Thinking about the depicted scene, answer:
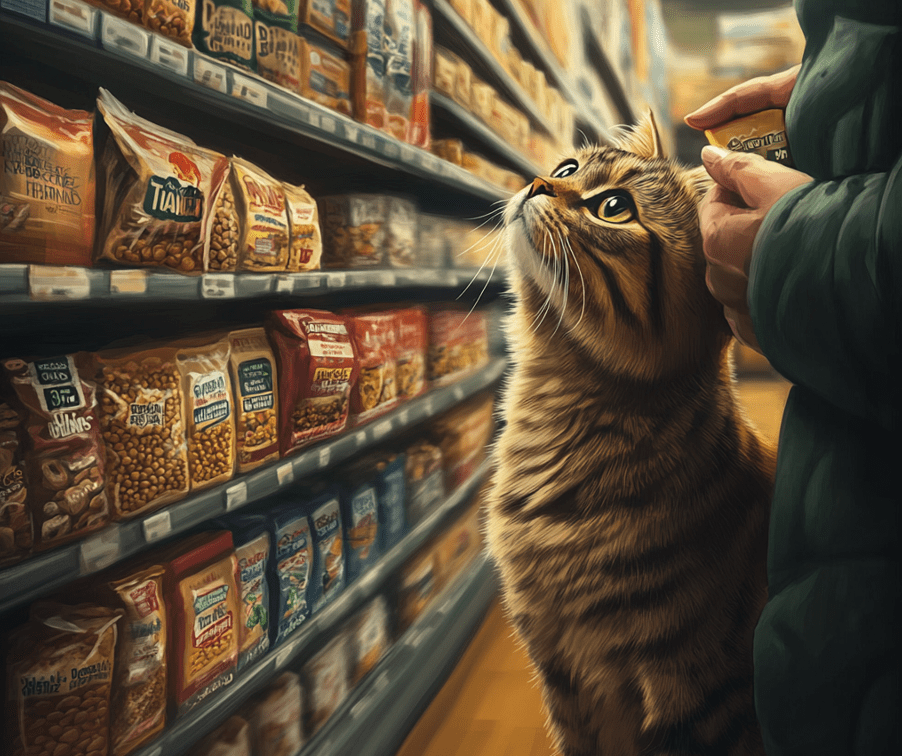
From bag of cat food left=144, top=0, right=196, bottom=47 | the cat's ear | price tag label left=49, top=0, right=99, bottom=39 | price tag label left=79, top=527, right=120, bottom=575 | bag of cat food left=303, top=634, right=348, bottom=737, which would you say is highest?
bag of cat food left=144, top=0, right=196, bottom=47

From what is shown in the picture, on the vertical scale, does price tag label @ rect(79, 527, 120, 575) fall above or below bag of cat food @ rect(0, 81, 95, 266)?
below

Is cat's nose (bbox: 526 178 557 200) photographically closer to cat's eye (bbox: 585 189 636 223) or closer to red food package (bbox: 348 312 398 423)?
cat's eye (bbox: 585 189 636 223)

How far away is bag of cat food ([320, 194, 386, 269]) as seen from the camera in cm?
164

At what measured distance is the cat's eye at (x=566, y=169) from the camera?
116 centimetres

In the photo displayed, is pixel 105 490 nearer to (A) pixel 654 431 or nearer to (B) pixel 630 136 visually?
(A) pixel 654 431

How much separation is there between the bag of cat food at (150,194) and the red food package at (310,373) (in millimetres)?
298

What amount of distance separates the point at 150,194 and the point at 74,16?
0.26 metres

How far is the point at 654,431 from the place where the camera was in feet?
3.43

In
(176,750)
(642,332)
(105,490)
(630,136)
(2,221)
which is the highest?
(630,136)

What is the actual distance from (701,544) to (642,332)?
354 millimetres

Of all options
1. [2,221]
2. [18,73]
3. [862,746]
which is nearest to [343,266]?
[18,73]

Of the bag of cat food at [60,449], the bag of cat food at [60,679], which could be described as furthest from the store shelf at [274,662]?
the bag of cat food at [60,449]

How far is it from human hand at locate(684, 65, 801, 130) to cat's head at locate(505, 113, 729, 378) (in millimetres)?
173

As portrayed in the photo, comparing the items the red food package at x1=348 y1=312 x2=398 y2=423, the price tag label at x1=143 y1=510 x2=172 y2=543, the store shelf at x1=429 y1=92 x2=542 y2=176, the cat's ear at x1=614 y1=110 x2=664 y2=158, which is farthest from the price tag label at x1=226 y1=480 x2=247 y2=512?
the store shelf at x1=429 y1=92 x2=542 y2=176
